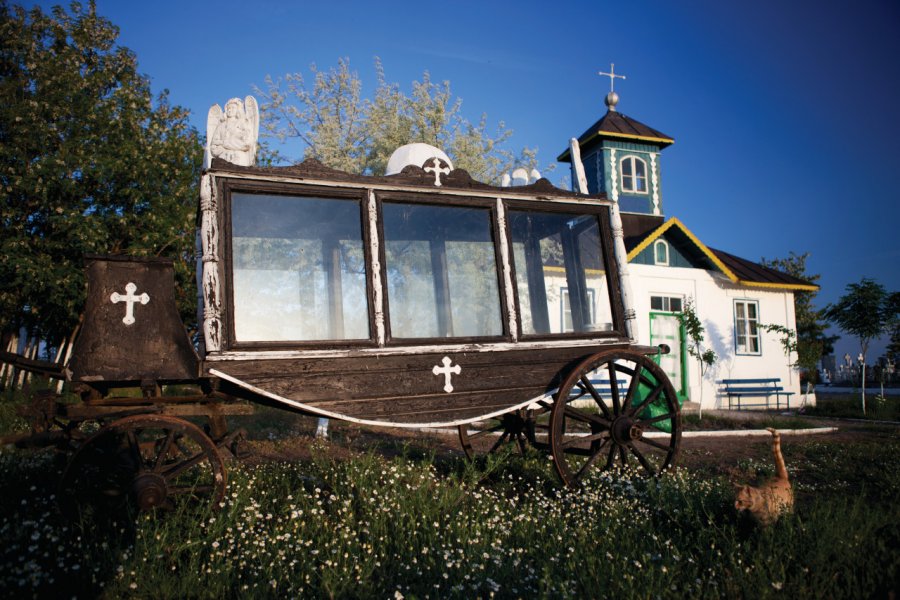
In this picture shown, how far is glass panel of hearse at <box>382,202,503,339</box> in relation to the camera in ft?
16.3

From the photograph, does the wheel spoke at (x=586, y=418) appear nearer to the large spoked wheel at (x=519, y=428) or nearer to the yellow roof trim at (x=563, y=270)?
the large spoked wheel at (x=519, y=428)

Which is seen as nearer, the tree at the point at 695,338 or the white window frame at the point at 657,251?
the tree at the point at 695,338

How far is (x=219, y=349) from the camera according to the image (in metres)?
3.98

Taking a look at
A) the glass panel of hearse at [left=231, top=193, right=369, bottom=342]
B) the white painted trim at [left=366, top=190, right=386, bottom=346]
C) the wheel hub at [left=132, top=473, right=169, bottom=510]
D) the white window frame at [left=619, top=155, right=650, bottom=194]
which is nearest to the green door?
the white window frame at [left=619, top=155, right=650, bottom=194]

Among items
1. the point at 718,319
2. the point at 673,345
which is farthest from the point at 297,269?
the point at 718,319

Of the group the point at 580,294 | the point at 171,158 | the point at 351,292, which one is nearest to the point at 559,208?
the point at 580,294

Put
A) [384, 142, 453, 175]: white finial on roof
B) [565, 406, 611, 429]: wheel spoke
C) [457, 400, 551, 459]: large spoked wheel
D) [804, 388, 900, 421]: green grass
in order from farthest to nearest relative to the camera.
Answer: [804, 388, 900, 421]: green grass < [457, 400, 551, 459]: large spoked wheel < [384, 142, 453, 175]: white finial on roof < [565, 406, 611, 429]: wheel spoke

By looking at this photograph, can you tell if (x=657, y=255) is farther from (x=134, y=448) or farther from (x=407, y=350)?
(x=134, y=448)

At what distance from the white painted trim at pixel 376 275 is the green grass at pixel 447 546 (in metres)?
1.24

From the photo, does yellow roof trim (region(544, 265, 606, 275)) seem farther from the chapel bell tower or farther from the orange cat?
the chapel bell tower

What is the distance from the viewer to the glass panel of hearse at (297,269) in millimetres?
4332

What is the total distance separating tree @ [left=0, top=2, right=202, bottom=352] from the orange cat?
37.7ft

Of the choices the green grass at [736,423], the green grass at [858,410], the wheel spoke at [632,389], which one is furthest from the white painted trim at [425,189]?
the green grass at [858,410]

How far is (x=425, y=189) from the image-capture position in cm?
484
